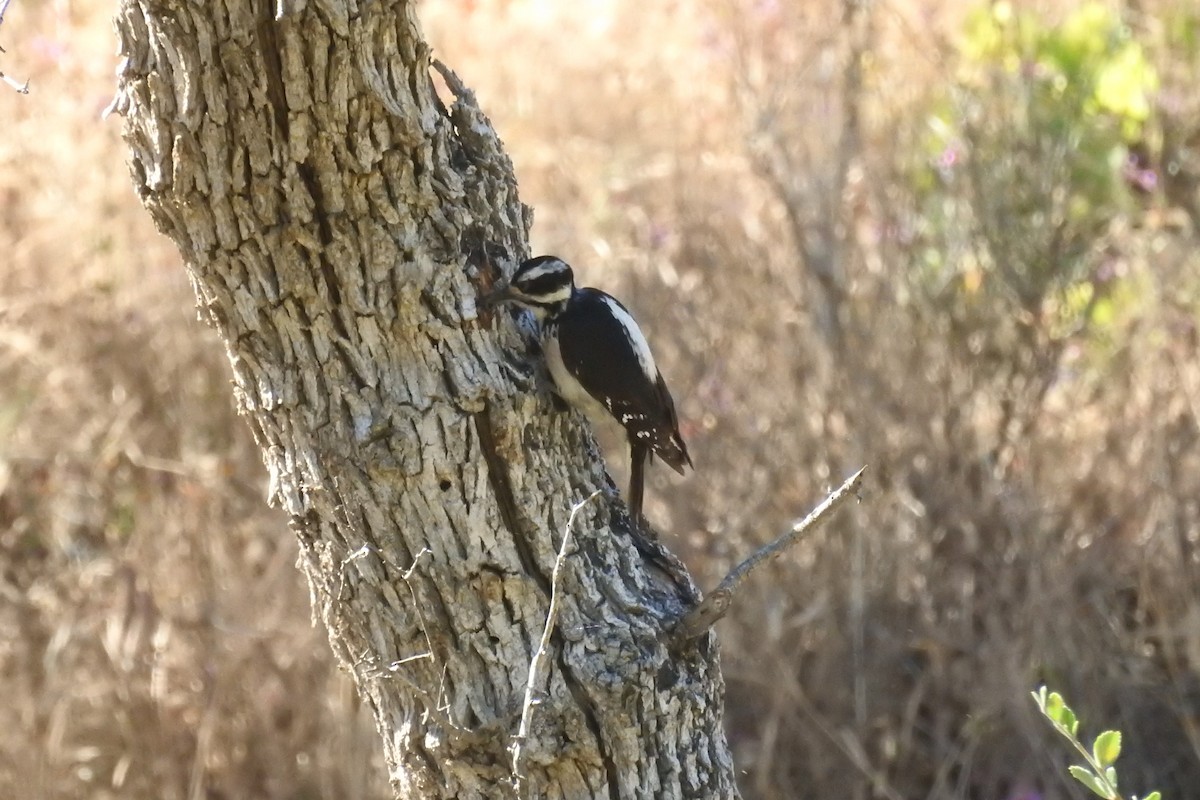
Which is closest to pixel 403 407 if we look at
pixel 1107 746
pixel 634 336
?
pixel 1107 746

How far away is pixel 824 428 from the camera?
559 centimetres

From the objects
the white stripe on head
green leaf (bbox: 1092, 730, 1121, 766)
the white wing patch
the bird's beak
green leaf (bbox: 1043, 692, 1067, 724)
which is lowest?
green leaf (bbox: 1092, 730, 1121, 766)

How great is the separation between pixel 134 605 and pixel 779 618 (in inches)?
91.3

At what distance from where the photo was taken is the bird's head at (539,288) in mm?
3141

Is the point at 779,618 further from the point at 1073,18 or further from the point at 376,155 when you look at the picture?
the point at 1073,18

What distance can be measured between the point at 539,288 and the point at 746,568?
3.19ft

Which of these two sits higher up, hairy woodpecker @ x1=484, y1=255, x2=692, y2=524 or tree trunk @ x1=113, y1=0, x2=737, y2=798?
hairy woodpecker @ x1=484, y1=255, x2=692, y2=524

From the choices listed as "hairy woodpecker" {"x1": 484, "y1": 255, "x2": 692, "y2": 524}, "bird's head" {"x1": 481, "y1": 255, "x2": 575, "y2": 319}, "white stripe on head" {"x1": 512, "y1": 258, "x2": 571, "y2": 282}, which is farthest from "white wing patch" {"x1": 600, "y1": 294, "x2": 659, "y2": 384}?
"white stripe on head" {"x1": 512, "y1": 258, "x2": 571, "y2": 282}

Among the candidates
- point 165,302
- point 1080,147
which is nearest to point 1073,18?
point 1080,147

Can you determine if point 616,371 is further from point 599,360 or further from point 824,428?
point 824,428

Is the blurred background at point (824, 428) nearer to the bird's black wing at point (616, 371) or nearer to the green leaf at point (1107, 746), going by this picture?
the bird's black wing at point (616, 371)

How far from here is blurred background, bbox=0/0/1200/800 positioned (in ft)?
16.6

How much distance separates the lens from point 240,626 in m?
5.05

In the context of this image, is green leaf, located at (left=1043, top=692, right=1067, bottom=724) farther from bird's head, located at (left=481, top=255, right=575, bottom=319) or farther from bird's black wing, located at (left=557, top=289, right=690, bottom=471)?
bird's black wing, located at (left=557, top=289, right=690, bottom=471)
